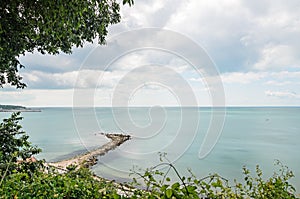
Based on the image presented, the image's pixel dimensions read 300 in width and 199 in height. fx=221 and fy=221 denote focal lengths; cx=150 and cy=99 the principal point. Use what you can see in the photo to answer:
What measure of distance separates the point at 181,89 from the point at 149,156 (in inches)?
568

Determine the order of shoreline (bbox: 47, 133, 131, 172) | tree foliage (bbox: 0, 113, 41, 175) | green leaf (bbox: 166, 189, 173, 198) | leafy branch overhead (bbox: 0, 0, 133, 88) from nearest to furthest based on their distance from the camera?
green leaf (bbox: 166, 189, 173, 198) → leafy branch overhead (bbox: 0, 0, 133, 88) → tree foliage (bbox: 0, 113, 41, 175) → shoreline (bbox: 47, 133, 131, 172)

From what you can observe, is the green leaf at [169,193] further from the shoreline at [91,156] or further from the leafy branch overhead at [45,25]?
the shoreline at [91,156]

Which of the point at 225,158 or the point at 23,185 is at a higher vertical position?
the point at 23,185

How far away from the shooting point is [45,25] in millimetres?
2807

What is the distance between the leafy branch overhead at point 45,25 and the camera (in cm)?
258

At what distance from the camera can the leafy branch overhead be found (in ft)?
8.48

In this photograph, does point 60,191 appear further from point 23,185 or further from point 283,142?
point 283,142

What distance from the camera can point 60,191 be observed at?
165 cm

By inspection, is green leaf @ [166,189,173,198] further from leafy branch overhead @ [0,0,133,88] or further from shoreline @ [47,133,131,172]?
shoreline @ [47,133,131,172]

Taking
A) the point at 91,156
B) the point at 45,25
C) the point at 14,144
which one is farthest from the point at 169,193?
the point at 91,156

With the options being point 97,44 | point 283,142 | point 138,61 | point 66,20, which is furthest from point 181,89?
point 283,142

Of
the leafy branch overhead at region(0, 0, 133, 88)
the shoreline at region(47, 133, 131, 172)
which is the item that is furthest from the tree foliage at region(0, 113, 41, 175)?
the shoreline at region(47, 133, 131, 172)

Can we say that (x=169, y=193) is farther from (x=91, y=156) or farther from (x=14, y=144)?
(x=91, y=156)

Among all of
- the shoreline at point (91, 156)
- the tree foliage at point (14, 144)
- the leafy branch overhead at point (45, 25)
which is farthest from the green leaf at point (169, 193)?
the shoreline at point (91, 156)
